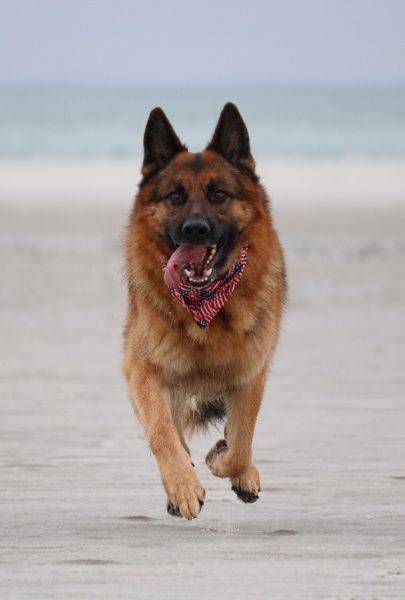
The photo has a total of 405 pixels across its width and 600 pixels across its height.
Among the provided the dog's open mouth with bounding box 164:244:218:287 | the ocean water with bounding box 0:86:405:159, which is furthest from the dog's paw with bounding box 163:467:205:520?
the ocean water with bounding box 0:86:405:159

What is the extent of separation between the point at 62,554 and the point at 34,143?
53010 mm

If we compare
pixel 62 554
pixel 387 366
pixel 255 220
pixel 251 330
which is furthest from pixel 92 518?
pixel 387 366

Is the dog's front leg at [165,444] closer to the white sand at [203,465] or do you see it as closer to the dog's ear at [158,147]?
the white sand at [203,465]

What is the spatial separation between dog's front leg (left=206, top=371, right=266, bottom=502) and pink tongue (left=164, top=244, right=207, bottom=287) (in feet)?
1.94

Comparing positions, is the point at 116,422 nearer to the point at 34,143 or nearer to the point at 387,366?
the point at 387,366

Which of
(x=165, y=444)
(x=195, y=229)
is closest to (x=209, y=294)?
(x=195, y=229)

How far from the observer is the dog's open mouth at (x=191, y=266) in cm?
536

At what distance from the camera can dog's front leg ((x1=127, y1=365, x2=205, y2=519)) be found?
499 cm

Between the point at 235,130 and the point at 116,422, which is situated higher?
the point at 235,130

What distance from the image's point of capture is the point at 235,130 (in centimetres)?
572

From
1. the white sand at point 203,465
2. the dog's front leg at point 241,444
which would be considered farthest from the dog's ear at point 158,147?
A: the white sand at point 203,465

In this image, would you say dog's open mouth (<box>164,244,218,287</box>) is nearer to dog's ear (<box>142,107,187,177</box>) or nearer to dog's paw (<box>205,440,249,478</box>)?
dog's ear (<box>142,107,187,177</box>)

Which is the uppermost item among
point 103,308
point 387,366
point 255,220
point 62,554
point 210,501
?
point 255,220

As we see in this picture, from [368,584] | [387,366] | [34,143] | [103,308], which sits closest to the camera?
[368,584]
